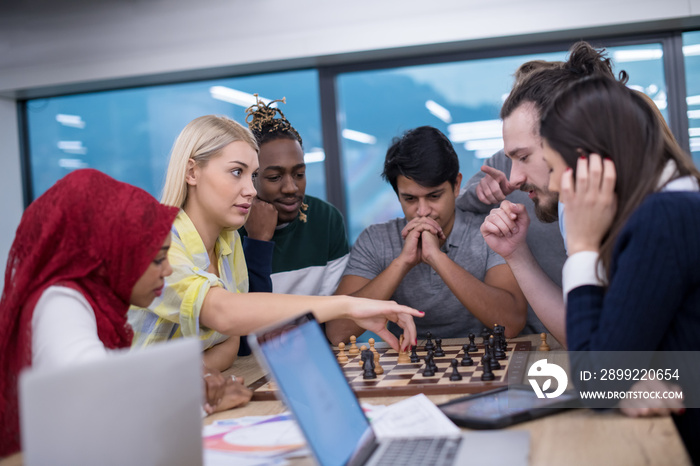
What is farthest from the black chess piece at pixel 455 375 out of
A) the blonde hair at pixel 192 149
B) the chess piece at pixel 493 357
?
the blonde hair at pixel 192 149

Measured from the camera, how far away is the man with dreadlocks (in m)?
2.89

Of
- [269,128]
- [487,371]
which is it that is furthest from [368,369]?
[269,128]

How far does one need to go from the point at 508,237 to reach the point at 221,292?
3.39ft

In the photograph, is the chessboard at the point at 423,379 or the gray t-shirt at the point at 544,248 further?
the gray t-shirt at the point at 544,248

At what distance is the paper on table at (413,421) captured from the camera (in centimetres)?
128

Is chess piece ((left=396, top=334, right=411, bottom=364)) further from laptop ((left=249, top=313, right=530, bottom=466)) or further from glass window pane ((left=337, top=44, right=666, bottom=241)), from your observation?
glass window pane ((left=337, top=44, right=666, bottom=241))

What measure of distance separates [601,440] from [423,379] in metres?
0.62

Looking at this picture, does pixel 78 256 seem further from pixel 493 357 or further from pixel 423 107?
pixel 423 107

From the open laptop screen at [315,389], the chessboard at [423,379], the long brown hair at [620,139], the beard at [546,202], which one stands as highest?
the long brown hair at [620,139]

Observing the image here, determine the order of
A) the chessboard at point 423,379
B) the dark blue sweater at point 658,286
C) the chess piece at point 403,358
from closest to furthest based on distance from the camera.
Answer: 1. the dark blue sweater at point 658,286
2. the chessboard at point 423,379
3. the chess piece at point 403,358

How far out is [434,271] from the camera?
2748mm

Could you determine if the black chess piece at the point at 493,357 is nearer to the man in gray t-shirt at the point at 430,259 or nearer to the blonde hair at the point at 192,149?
the man in gray t-shirt at the point at 430,259

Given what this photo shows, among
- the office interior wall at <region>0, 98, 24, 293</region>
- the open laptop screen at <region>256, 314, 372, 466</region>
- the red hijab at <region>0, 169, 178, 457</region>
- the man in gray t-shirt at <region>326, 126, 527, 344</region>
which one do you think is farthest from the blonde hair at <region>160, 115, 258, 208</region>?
the office interior wall at <region>0, 98, 24, 293</region>

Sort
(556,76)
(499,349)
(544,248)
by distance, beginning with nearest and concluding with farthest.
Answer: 1. (499,349)
2. (556,76)
3. (544,248)
